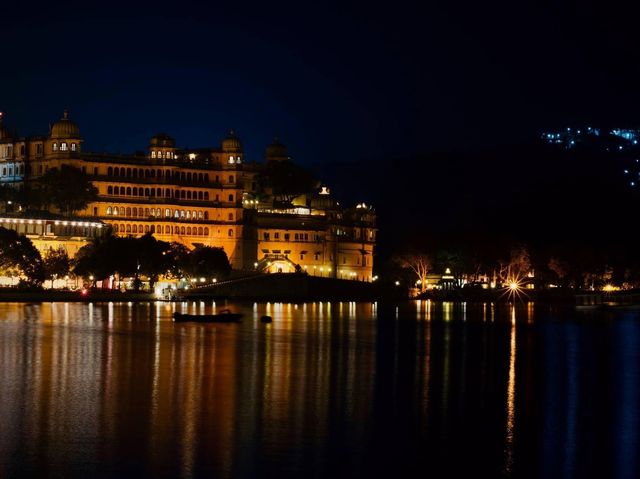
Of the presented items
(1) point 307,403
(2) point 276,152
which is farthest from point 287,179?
(1) point 307,403

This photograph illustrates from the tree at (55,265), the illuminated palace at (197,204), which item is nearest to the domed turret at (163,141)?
the illuminated palace at (197,204)

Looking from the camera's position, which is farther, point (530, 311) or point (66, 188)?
point (66, 188)

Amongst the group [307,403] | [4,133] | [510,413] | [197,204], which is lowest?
[510,413]

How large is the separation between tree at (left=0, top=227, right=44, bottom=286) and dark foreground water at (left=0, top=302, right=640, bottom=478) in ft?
103

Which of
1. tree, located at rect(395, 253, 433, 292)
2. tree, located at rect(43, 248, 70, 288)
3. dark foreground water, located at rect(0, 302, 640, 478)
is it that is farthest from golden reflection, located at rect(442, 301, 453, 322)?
tree, located at rect(43, 248, 70, 288)

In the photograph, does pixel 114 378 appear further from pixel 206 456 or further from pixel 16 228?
pixel 16 228

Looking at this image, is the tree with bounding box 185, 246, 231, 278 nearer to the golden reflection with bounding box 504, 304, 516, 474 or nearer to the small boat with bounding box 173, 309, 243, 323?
the small boat with bounding box 173, 309, 243, 323

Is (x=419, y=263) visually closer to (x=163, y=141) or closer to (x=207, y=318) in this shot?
(x=163, y=141)

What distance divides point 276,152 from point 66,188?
3659cm

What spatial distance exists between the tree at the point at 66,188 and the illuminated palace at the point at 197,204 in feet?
5.48

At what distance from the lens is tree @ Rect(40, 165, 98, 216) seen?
12344cm

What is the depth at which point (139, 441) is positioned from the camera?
3362 cm

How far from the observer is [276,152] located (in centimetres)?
15400

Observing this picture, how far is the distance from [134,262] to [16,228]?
1601cm
